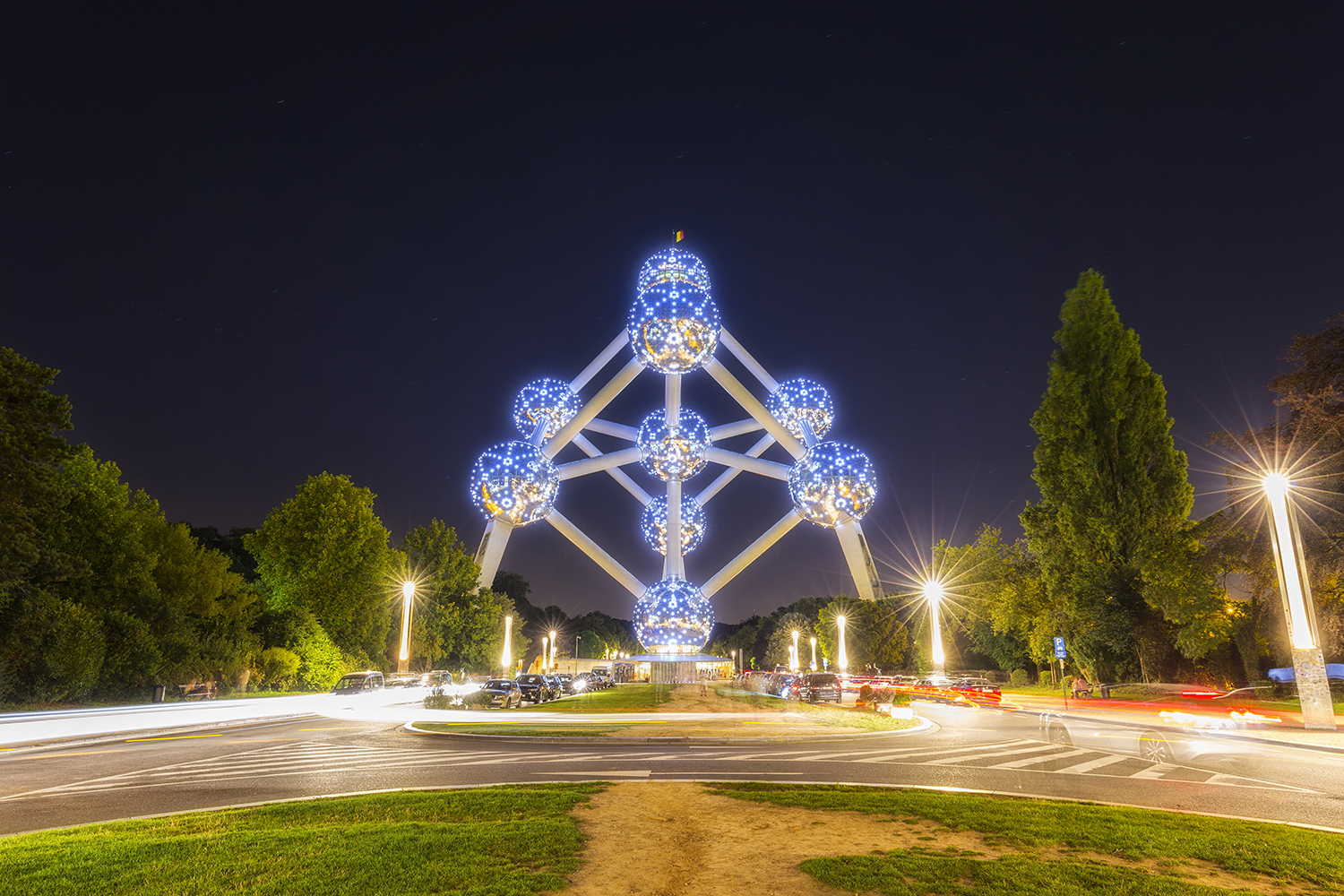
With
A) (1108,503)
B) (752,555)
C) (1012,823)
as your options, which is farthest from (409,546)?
(1012,823)

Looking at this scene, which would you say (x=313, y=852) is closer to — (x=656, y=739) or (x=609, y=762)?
(x=609, y=762)

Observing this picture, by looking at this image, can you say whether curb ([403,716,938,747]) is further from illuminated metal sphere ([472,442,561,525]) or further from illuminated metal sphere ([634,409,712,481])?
illuminated metal sphere ([634,409,712,481])

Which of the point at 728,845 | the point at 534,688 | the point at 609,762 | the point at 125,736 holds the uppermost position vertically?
the point at 728,845

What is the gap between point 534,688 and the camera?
3519 centimetres

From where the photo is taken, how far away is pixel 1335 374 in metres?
25.2

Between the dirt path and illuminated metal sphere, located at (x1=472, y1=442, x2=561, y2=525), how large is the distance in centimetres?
2274

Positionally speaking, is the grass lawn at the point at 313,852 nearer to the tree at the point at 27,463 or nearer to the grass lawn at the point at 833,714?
the grass lawn at the point at 833,714

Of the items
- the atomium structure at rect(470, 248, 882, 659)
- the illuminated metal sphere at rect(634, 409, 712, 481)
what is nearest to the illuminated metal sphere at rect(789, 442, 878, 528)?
the atomium structure at rect(470, 248, 882, 659)

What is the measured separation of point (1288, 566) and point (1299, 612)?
1.31 m

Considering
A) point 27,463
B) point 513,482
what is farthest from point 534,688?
point 27,463

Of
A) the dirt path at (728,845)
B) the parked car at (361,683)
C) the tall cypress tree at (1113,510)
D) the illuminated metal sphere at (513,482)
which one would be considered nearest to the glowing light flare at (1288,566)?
the tall cypress tree at (1113,510)

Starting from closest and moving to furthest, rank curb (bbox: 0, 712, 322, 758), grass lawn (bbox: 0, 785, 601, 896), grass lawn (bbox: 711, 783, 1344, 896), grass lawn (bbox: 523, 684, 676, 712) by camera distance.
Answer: grass lawn (bbox: 0, 785, 601, 896)
grass lawn (bbox: 711, 783, 1344, 896)
curb (bbox: 0, 712, 322, 758)
grass lawn (bbox: 523, 684, 676, 712)

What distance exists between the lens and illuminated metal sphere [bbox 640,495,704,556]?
123 ft

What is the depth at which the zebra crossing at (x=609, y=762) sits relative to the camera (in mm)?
12136
